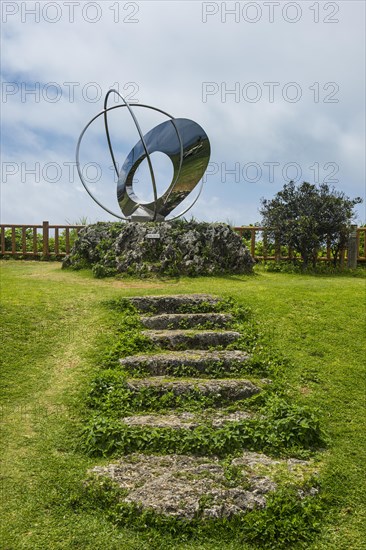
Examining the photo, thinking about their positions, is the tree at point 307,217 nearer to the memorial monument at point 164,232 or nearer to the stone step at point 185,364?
the memorial monument at point 164,232

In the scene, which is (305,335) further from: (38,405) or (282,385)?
(38,405)

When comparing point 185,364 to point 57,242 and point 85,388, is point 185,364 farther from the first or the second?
point 57,242

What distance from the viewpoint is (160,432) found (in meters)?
5.66

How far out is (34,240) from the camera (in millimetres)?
19109

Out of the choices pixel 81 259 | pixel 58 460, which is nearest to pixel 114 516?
pixel 58 460

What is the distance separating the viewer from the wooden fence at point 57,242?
55.4ft

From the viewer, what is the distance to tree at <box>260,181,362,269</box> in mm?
15633

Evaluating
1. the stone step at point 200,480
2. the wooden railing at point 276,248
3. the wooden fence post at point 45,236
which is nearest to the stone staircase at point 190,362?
the stone step at point 200,480

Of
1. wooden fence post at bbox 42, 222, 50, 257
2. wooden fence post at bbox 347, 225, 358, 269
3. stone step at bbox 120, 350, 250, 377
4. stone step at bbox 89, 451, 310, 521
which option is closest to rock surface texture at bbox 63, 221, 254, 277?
wooden fence post at bbox 347, 225, 358, 269

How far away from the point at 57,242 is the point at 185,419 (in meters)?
13.7

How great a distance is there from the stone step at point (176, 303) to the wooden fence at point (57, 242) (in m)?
7.78

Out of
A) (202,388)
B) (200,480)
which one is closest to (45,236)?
(202,388)

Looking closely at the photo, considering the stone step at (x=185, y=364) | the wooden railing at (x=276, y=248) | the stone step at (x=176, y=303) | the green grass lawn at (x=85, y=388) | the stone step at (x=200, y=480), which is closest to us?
the green grass lawn at (x=85, y=388)

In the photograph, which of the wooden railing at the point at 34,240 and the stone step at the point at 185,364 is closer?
the stone step at the point at 185,364
